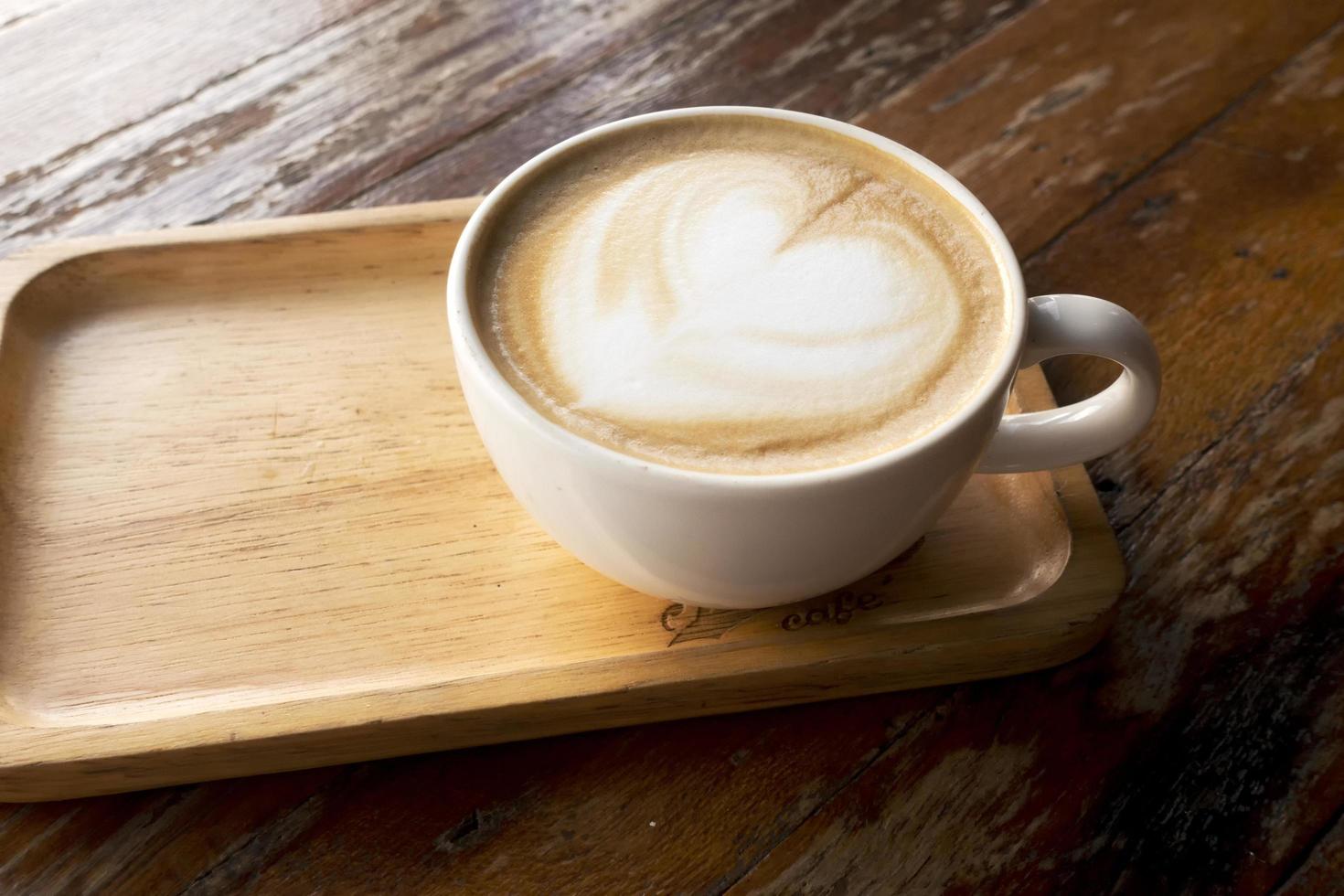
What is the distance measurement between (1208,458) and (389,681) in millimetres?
588

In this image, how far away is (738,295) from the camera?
615 millimetres

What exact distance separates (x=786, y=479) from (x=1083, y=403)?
25cm

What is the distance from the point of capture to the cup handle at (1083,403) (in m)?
0.61

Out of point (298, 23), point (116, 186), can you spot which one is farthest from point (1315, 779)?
point (298, 23)

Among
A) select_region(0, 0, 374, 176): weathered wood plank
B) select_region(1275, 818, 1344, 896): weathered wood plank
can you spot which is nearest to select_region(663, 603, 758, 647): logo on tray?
select_region(1275, 818, 1344, 896): weathered wood plank

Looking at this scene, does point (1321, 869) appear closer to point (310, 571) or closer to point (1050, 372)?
point (1050, 372)

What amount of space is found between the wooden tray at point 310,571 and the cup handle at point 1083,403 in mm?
72

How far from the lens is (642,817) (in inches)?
23.8

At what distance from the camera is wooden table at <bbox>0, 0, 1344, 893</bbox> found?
595 millimetres

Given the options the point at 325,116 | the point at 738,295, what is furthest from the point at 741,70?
the point at 738,295

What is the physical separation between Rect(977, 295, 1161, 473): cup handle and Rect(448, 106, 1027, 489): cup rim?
0.02 meters

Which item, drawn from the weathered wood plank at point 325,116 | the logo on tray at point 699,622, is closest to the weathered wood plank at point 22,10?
the weathered wood plank at point 325,116

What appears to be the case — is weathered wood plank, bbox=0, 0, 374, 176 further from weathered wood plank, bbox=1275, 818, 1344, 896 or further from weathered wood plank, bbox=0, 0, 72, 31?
weathered wood plank, bbox=1275, 818, 1344, 896

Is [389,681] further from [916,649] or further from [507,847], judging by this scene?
[916,649]
